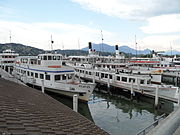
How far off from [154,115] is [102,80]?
1646cm

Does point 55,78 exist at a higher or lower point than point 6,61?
lower

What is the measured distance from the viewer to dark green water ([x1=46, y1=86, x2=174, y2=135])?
1777 cm

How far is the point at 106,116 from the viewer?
68.1 ft

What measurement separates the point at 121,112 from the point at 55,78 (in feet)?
32.8

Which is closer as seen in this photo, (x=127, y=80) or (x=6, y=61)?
(x=127, y=80)

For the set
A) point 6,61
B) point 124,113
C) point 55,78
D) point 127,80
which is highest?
point 6,61

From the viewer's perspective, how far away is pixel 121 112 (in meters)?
22.7

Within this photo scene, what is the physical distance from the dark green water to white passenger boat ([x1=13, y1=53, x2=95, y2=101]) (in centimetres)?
169

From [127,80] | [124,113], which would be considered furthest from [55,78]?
[127,80]

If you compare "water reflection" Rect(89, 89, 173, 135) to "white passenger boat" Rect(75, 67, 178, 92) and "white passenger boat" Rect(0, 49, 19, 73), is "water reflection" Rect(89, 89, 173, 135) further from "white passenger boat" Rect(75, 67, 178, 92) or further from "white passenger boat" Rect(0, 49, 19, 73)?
"white passenger boat" Rect(0, 49, 19, 73)

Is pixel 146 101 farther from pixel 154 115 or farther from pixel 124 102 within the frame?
pixel 154 115

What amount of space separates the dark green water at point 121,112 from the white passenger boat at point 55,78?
169cm

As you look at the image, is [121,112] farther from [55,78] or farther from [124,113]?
[55,78]

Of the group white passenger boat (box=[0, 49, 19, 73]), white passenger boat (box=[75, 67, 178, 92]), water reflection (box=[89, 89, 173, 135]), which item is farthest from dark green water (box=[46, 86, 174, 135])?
white passenger boat (box=[0, 49, 19, 73])
